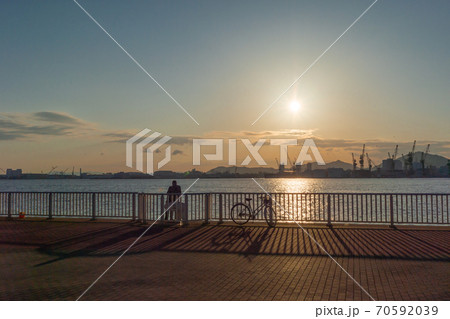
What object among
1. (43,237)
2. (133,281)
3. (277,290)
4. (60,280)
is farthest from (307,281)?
(43,237)

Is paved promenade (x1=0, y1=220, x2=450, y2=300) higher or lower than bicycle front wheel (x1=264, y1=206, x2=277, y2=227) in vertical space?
lower

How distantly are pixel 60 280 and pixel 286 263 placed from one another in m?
4.60

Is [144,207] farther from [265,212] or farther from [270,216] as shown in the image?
[270,216]

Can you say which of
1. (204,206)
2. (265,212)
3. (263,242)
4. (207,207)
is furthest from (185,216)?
(263,242)

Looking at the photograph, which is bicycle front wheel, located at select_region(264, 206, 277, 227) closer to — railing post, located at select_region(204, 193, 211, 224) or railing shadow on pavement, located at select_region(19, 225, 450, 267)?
railing shadow on pavement, located at select_region(19, 225, 450, 267)

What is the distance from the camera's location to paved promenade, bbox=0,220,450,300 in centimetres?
724

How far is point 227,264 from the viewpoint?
9.61 m

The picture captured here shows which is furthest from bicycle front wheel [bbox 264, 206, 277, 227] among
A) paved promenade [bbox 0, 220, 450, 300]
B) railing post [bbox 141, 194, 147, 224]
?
railing post [bbox 141, 194, 147, 224]

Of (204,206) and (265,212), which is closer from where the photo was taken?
(265,212)

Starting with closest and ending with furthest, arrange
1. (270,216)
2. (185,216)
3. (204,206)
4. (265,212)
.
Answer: (270,216), (265,212), (185,216), (204,206)

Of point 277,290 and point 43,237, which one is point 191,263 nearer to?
point 277,290

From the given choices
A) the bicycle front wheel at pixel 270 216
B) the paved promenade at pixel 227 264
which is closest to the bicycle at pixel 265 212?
the bicycle front wheel at pixel 270 216

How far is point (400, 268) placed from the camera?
8992 mm

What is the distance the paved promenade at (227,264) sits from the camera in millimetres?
7238
